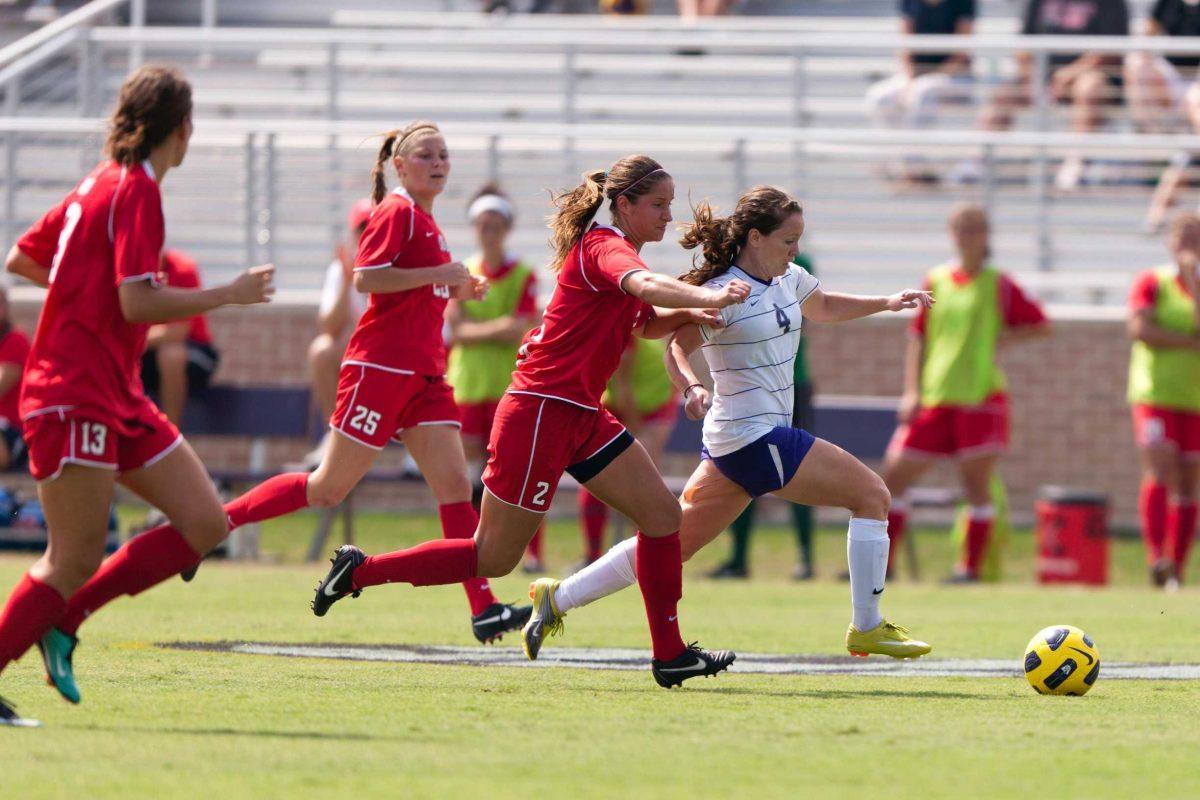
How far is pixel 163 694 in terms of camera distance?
7242 mm

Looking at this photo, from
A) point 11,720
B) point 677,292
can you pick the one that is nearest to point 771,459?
point 677,292

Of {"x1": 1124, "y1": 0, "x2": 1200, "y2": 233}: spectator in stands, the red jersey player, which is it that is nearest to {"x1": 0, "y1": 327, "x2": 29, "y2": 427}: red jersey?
the red jersey player

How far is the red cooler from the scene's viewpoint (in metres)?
14.7

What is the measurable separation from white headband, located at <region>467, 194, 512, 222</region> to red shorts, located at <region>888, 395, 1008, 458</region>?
3306 mm

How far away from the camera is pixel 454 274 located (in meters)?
→ 8.49

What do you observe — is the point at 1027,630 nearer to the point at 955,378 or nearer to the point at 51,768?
the point at 955,378

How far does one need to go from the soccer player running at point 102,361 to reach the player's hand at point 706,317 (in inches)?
66.2

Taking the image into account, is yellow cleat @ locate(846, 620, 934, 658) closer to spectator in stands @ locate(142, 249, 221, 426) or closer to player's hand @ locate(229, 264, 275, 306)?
player's hand @ locate(229, 264, 275, 306)

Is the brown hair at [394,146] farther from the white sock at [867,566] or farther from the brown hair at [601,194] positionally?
the white sock at [867,566]

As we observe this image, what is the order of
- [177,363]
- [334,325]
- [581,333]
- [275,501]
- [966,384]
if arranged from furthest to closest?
[177,363]
[966,384]
[334,325]
[275,501]
[581,333]

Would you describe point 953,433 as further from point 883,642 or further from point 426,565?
point 426,565

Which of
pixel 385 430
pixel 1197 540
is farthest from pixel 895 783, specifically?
pixel 1197 540

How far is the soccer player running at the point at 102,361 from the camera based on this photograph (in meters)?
6.29

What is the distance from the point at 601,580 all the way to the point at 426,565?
72 cm
